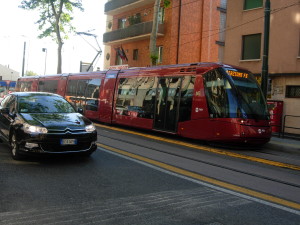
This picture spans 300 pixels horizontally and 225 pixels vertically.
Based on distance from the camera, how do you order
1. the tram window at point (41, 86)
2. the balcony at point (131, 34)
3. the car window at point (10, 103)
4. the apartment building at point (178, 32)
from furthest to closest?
the balcony at point (131, 34) < the apartment building at point (178, 32) < the tram window at point (41, 86) < the car window at point (10, 103)

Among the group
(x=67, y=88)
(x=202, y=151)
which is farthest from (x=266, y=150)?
(x=67, y=88)

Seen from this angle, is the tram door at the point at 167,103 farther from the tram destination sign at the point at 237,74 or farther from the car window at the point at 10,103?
the car window at the point at 10,103

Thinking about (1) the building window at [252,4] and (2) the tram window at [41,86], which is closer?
(1) the building window at [252,4]

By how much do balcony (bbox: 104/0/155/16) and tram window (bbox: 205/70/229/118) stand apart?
63.1ft

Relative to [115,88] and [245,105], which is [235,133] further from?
[115,88]

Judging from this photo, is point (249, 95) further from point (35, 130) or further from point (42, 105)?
point (35, 130)

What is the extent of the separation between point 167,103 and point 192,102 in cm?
135

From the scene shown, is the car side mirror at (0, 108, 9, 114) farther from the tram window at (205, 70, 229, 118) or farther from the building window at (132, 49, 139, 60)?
the building window at (132, 49, 139, 60)

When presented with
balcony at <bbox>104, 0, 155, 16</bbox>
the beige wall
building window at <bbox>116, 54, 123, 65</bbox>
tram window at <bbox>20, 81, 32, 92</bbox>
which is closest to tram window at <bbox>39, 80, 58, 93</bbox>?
tram window at <bbox>20, 81, 32, 92</bbox>

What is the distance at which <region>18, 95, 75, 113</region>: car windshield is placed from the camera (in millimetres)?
7926

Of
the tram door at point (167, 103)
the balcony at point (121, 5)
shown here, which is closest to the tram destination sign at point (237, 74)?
the tram door at point (167, 103)

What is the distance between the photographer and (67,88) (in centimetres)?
2075

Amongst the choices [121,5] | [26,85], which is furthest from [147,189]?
[121,5]

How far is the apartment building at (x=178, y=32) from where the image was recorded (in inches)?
1058
